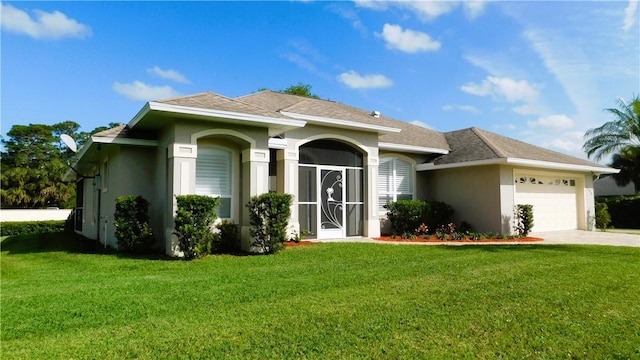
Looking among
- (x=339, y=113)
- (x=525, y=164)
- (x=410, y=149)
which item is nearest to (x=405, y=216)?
(x=410, y=149)

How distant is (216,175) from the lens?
1148 cm

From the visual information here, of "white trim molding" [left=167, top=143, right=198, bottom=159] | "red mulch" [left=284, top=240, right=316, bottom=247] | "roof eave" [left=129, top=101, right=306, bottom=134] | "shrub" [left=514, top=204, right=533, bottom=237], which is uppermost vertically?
"roof eave" [left=129, top=101, right=306, bottom=134]

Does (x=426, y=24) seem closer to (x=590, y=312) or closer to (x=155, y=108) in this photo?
(x=155, y=108)

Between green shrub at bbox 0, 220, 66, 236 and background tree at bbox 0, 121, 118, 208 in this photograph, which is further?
background tree at bbox 0, 121, 118, 208

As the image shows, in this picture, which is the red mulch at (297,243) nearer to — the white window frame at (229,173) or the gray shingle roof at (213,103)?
the white window frame at (229,173)

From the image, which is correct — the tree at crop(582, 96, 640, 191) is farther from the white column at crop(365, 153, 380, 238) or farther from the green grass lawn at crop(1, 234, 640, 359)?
the green grass lawn at crop(1, 234, 640, 359)

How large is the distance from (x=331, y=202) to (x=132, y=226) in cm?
633

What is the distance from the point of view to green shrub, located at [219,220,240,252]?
36.0 ft

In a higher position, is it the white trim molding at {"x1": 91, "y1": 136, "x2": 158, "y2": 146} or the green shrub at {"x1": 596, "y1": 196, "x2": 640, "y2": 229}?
the white trim molding at {"x1": 91, "y1": 136, "x2": 158, "y2": 146}

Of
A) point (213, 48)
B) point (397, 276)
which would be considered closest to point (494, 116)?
point (213, 48)

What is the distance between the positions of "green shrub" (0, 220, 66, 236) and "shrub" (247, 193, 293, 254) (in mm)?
22221

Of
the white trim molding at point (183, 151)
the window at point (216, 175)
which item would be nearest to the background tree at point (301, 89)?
the window at point (216, 175)

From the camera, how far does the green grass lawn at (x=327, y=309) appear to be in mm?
4039

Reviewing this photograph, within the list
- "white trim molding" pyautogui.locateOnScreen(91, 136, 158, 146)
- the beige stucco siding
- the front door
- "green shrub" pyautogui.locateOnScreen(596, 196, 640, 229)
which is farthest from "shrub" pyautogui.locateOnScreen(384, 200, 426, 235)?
"green shrub" pyautogui.locateOnScreen(596, 196, 640, 229)
